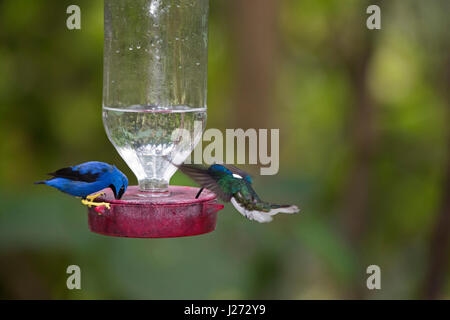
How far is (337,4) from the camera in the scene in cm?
735

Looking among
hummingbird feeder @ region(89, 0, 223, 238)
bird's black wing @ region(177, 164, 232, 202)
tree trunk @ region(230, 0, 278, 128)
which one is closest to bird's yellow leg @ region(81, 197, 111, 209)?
bird's black wing @ region(177, 164, 232, 202)

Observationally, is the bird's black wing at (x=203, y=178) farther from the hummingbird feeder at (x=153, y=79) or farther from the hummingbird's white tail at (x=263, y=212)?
the hummingbird feeder at (x=153, y=79)

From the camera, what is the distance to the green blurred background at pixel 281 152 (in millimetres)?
4285

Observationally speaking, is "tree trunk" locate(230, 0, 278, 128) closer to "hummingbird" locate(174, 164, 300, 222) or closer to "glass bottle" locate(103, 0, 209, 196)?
"glass bottle" locate(103, 0, 209, 196)

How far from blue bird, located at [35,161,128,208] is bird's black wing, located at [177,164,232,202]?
21cm

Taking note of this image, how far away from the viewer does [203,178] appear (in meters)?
1.96

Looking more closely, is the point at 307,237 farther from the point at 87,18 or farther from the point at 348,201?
the point at 87,18

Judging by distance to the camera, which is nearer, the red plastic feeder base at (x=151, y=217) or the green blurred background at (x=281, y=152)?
the red plastic feeder base at (x=151, y=217)

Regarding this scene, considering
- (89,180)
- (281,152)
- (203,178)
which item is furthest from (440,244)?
(89,180)

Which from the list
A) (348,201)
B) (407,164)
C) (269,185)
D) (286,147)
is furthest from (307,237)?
(407,164)

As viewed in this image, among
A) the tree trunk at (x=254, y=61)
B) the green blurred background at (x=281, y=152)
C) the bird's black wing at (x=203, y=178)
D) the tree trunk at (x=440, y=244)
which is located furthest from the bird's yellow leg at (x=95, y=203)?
the tree trunk at (x=440, y=244)

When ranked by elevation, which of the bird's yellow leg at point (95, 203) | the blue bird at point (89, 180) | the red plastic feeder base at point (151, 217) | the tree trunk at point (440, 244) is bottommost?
the tree trunk at point (440, 244)

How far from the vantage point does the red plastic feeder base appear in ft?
6.24

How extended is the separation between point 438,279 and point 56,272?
3.54 metres
